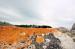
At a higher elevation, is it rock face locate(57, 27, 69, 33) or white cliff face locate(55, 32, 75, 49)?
rock face locate(57, 27, 69, 33)

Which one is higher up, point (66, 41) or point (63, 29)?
point (63, 29)

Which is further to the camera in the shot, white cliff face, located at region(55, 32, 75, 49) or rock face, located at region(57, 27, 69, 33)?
rock face, located at region(57, 27, 69, 33)

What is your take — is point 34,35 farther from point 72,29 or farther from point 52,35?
point 72,29

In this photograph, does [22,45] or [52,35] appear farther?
[52,35]

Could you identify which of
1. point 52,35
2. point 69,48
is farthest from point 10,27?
point 69,48

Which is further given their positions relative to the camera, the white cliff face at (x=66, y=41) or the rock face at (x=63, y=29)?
the rock face at (x=63, y=29)

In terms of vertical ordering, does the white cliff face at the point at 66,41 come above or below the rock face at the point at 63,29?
Answer: below

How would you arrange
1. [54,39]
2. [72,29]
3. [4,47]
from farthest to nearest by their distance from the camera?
[72,29] < [54,39] < [4,47]

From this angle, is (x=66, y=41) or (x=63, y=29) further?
(x=63, y=29)
